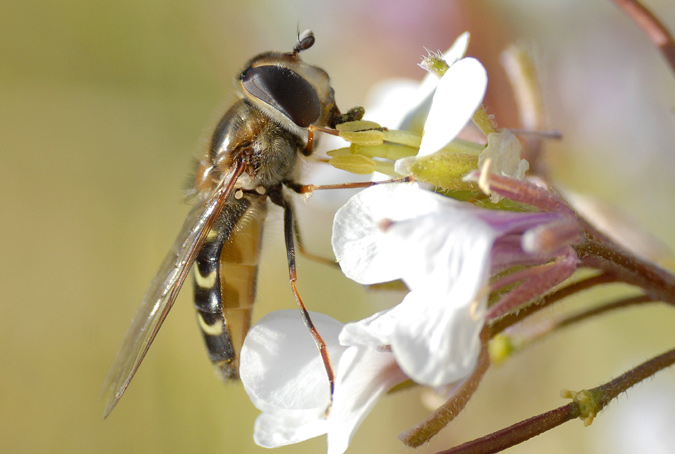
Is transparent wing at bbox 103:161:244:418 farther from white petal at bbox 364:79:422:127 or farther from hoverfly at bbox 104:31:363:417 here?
white petal at bbox 364:79:422:127

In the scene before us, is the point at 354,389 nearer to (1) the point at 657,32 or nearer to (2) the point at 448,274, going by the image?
(2) the point at 448,274

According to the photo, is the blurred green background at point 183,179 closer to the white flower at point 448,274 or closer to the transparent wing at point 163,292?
the transparent wing at point 163,292

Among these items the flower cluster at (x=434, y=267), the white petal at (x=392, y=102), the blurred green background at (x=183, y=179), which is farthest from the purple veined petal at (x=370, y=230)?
the blurred green background at (x=183, y=179)

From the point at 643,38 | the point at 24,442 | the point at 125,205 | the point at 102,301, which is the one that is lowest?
the point at 24,442

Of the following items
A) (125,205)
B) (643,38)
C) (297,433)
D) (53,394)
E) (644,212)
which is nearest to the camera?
(297,433)

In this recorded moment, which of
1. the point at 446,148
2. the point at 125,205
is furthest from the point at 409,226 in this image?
the point at 125,205

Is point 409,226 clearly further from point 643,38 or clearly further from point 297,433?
point 643,38
